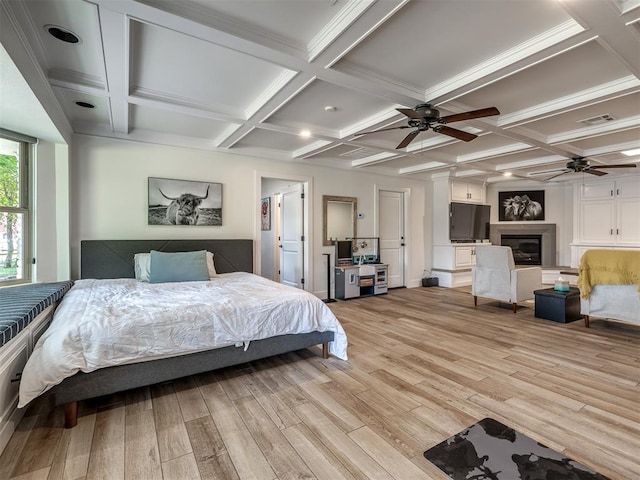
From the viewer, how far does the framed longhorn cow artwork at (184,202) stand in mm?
4383

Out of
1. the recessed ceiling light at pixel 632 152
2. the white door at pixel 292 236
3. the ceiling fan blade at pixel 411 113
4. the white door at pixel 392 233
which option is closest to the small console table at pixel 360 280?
the white door at pixel 392 233

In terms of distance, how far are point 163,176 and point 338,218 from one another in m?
3.07

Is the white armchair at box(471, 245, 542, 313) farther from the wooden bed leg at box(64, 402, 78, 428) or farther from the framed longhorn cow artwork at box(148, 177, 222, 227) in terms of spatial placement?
the wooden bed leg at box(64, 402, 78, 428)

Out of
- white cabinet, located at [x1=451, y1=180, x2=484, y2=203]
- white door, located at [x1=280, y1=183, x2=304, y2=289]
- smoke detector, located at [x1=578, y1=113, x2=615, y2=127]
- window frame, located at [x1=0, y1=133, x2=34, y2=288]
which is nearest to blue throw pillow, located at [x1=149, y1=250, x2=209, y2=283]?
window frame, located at [x1=0, y1=133, x2=34, y2=288]

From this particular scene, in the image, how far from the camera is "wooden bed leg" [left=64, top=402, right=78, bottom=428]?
6.42 ft

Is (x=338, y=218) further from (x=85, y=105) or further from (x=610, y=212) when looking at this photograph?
(x=610, y=212)

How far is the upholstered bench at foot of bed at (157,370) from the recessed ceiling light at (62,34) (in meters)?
2.29

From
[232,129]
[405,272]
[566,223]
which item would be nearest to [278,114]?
[232,129]

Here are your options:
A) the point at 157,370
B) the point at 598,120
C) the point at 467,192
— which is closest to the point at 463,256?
the point at 467,192

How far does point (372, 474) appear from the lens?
63.2 inches

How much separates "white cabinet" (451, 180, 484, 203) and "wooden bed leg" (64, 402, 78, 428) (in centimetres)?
729

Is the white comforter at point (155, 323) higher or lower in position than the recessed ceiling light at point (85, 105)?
lower

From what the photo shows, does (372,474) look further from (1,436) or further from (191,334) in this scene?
(1,436)

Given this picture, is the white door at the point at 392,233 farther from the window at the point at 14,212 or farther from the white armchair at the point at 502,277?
the window at the point at 14,212
